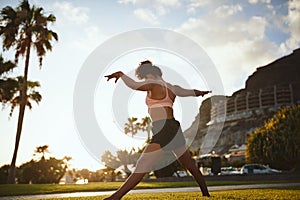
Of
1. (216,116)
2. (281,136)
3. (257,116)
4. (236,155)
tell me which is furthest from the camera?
(216,116)

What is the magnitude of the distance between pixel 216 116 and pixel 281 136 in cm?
5919

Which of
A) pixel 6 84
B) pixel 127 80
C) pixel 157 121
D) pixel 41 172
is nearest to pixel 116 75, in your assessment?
pixel 127 80

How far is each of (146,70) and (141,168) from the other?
1.33 meters

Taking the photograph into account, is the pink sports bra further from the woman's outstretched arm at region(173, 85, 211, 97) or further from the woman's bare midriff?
the woman's outstretched arm at region(173, 85, 211, 97)

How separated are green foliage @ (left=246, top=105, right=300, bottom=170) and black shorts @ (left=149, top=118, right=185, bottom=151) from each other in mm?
23947

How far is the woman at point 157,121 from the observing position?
200 inches

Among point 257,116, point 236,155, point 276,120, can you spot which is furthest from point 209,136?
point 276,120

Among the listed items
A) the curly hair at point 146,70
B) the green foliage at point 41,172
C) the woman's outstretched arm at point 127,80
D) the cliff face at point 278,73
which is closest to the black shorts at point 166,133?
the woman's outstretched arm at point 127,80

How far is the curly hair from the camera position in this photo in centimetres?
551

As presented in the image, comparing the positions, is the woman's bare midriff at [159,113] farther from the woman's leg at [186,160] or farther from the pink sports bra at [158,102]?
the woman's leg at [186,160]

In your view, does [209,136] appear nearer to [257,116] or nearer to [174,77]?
[257,116]

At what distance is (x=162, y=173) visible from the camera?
29.8 m

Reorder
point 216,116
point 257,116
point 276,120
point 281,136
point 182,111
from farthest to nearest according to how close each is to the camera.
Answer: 1. point 216,116
2. point 257,116
3. point 276,120
4. point 281,136
5. point 182,111

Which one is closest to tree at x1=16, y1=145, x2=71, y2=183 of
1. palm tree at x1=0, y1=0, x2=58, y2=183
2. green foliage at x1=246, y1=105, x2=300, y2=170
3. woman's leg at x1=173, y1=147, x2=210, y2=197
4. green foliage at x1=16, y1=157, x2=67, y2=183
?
green foliage at x1=16, y1=157, x2=67, y2=183
